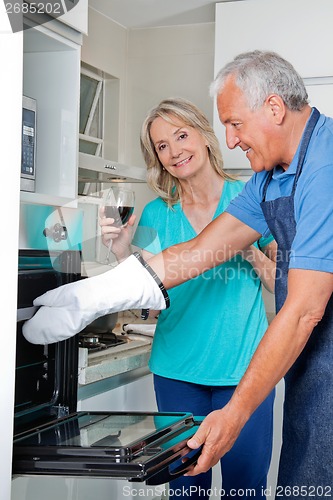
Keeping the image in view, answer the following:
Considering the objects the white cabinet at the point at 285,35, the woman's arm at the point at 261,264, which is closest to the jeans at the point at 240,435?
the woman's arm at the point at 261,264

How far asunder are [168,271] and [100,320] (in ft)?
1.90

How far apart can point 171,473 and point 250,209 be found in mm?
648

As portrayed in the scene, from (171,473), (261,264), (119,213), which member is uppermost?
(119,213)

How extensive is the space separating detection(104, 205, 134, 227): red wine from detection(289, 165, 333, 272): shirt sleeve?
47 cm

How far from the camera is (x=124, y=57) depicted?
10.0ft

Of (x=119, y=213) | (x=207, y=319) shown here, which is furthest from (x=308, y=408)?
(x=119, y=213)

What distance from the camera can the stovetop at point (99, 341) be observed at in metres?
1.99

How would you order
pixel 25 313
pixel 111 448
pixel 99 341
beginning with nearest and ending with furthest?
pixel 111 448 < pixel 25 313 < pixel 99 341

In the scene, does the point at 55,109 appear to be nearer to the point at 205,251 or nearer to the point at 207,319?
the point at 205,251

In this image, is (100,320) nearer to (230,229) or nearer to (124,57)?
(230,229)

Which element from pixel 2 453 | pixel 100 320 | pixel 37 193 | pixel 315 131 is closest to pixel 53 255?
pixel 37 193

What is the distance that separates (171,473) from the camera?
1.11m

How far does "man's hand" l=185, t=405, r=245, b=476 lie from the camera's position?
120cm

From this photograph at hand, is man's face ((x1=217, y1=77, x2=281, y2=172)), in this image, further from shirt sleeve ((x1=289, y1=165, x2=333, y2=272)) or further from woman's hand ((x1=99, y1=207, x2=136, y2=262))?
woman's hand ((x1=99, y1=207, x2=136, y2=262))
